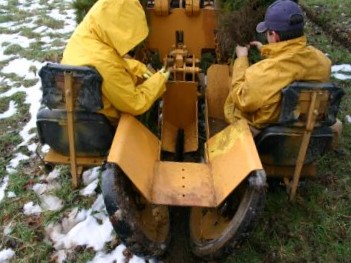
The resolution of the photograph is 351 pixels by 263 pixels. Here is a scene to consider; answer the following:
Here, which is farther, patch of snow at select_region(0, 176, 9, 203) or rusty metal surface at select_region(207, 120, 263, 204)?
patch of snow at select_region(0, 176, 9, 203)

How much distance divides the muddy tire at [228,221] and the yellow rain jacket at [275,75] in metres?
0.58

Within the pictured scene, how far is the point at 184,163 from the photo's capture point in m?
3.05

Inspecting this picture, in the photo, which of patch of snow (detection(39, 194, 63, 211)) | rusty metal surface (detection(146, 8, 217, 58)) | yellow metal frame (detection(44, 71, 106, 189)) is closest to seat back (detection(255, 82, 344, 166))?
yellow metal frame (detection(44, 71, 106, 189))

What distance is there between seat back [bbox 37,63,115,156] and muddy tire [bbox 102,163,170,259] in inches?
21.5

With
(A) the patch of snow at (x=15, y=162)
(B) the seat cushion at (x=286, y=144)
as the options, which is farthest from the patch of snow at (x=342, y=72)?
(A) the patch of snow at (x=15, y=162)

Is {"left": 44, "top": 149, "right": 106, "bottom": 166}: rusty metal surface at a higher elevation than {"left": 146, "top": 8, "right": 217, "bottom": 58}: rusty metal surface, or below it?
below

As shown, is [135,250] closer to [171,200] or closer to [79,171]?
[171,200]

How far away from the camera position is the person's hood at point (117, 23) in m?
2.95

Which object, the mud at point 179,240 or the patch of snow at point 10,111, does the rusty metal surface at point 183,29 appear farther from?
the mud at point 179,240

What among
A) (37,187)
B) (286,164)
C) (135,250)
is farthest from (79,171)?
(286,164)

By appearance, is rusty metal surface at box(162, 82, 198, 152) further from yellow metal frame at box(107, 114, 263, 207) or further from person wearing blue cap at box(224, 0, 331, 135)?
person wearing blue cap at box(224, 0, 331, 135)

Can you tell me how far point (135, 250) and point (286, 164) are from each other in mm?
1314

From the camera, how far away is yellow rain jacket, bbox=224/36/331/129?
Result: 9.55ft

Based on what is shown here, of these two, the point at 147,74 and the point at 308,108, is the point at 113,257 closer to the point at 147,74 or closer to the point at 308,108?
the point at 147,74
